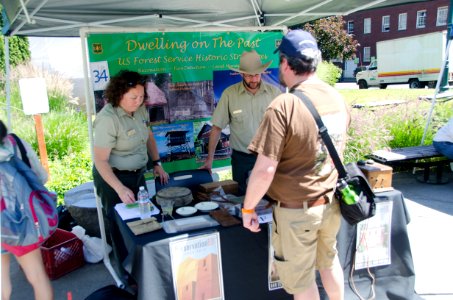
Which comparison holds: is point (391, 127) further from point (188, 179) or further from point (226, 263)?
point (226, 263)

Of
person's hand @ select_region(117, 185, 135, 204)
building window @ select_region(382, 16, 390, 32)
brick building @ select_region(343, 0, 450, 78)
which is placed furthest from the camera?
building window @ select_region(382, 16, 390, 32)

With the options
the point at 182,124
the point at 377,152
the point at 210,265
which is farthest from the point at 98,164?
the point at 377,152

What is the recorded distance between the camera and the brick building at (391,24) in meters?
31.6

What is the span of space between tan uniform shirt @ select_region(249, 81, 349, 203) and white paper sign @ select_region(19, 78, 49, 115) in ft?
12.2

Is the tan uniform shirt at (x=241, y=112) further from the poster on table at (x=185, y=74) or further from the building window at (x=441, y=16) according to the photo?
the building window at (x=441, y=16)

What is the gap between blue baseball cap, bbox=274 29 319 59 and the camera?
178cm

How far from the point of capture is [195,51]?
3.74m

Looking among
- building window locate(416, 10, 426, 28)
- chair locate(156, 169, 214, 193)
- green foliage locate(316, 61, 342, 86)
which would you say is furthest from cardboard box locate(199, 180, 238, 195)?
building window locate(416, 10, 426, 28)

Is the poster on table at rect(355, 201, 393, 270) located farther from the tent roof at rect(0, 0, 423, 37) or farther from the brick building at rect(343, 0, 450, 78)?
the brick building at rect(343, 0, 450, 78)

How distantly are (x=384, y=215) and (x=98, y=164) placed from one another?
6.46 ft

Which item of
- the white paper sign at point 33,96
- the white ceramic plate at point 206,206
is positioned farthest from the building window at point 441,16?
the white ceramic plate at point 206,206

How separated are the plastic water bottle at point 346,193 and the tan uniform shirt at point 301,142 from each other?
45 mm

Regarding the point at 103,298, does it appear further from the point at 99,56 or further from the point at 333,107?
the point at 99,56

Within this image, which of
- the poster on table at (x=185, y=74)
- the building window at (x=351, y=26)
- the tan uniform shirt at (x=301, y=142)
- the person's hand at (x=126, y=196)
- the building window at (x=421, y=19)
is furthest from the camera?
the building window at (x=351, y=26)
